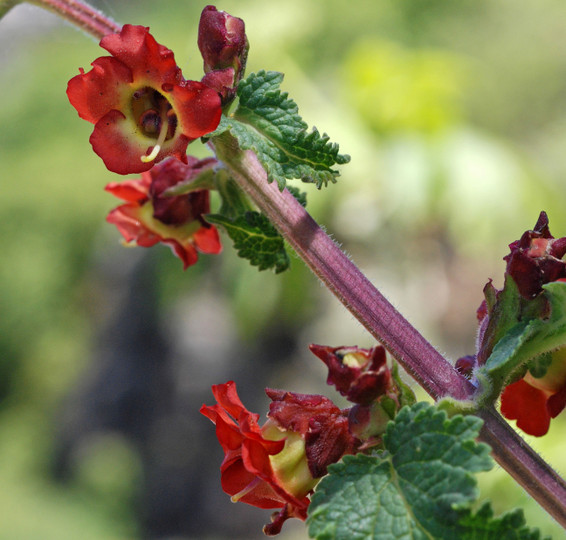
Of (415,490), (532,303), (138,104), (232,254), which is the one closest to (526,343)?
(532,303)

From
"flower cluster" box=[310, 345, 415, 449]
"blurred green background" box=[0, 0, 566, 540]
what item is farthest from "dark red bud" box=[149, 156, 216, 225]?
"blurred green background" box=[0, 0, 566, 540]

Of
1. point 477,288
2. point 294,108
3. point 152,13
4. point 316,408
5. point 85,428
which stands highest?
point 152,13

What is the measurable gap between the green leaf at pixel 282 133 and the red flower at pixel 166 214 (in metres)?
0.16

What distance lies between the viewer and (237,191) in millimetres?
667

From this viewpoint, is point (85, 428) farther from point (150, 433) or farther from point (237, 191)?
point (237, 191)

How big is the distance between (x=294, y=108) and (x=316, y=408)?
0.24 metres

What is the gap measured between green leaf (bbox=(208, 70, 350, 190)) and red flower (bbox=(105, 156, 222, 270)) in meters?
0.16

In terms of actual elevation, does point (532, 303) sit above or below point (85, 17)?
below

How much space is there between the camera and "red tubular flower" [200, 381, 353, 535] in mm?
546

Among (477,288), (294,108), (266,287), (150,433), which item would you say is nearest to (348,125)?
(266,287)

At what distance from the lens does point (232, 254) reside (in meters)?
3.35

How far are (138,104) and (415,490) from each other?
36 cm

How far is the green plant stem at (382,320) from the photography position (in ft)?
1.68

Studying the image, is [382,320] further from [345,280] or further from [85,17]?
[85,17]
